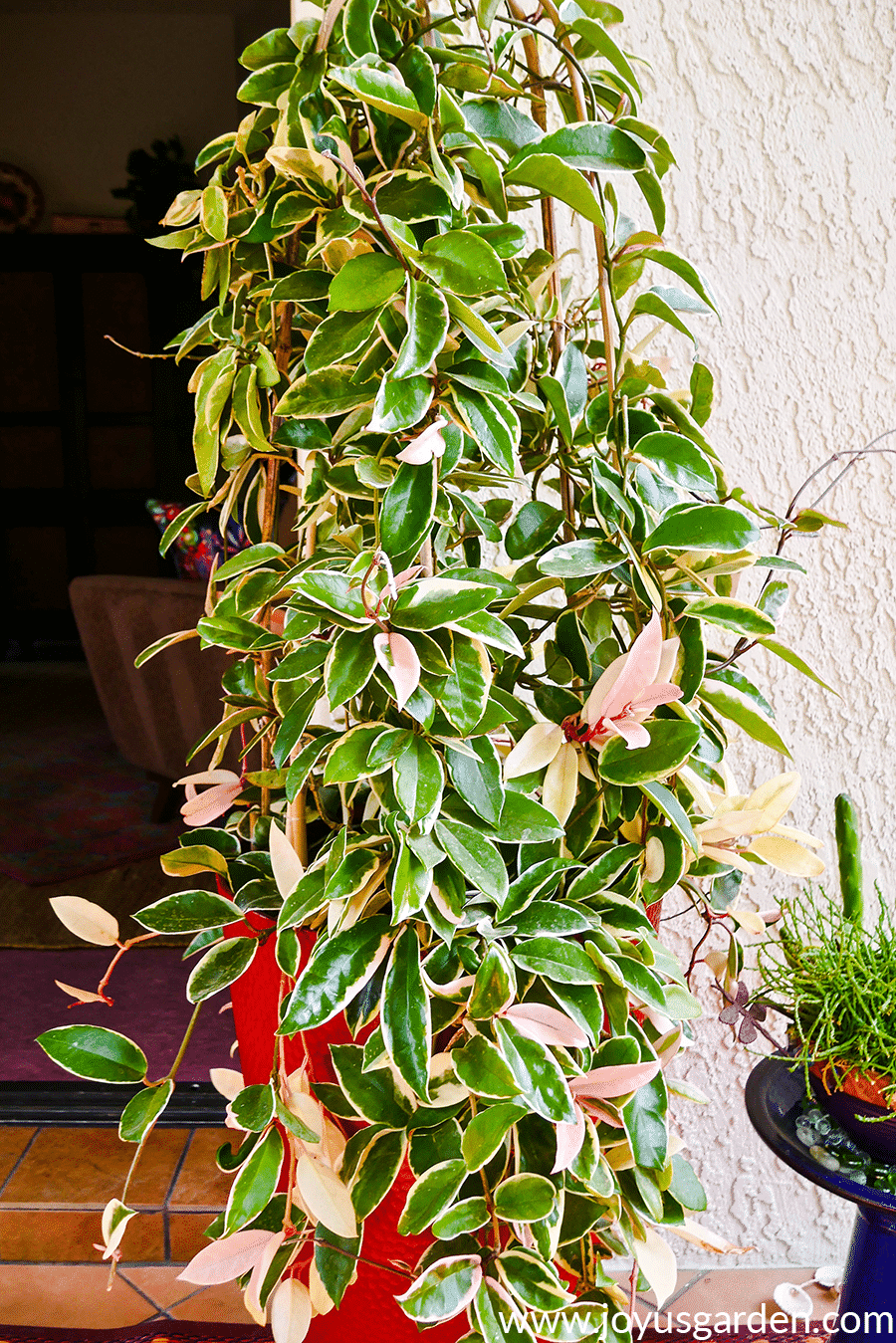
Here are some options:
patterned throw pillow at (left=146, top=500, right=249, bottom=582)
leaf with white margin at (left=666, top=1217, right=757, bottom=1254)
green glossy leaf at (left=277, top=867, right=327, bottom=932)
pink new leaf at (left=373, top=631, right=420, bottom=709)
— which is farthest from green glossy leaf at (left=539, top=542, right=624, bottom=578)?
patterned throw pillow at (left=146, top=500, right=249, bottom=582)

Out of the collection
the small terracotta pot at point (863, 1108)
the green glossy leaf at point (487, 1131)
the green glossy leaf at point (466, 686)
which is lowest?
the small terracotta pot at point (863, 1108)

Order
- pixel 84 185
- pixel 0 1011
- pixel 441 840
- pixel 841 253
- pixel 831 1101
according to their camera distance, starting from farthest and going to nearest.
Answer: pixel 84 185 < pixel 0 1011 < pixel 841 253 < pixel 831 1101 < pixel 441 840

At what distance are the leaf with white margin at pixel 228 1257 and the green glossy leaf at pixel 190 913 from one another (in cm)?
17

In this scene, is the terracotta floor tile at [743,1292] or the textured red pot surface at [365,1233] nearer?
the textured red pot surface at [365,1233]

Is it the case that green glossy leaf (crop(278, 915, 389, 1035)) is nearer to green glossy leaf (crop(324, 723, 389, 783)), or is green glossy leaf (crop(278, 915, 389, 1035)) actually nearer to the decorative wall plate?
green glossy leaf (crop(324, 723, 389, 783))

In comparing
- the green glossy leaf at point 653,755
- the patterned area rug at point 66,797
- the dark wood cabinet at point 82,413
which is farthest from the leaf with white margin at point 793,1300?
the dark wood cabinet at point 82,413

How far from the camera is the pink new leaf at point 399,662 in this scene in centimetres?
45

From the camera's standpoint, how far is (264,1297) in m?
0.58

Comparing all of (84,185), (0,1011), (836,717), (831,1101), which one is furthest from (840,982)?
(84,185)

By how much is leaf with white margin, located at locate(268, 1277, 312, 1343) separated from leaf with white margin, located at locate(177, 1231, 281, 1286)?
0.08ft

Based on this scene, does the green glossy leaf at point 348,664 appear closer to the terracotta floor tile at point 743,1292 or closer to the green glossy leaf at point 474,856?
the green glossy leaf at point 474,856

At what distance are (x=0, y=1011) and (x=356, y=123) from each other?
1804mm

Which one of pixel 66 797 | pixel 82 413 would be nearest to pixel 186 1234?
pixel 66 797

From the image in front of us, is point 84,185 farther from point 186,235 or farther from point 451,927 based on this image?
point 451,927
